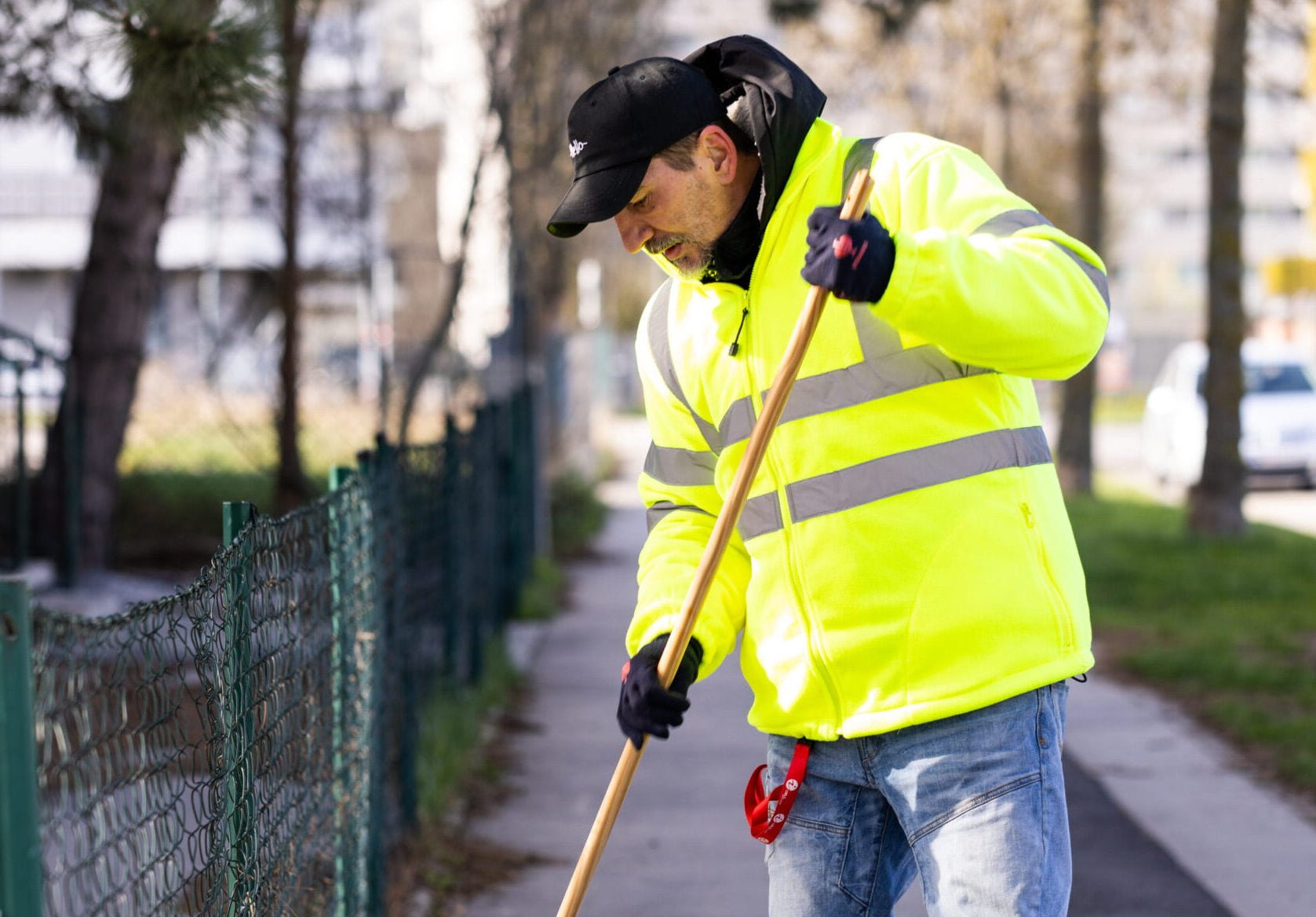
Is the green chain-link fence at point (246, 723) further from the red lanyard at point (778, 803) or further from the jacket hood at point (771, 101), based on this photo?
the jacket hood at point (771, 101)

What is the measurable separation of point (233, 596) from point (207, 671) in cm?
13

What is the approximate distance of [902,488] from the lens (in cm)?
258

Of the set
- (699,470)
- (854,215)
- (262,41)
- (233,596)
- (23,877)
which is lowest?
(23,877)

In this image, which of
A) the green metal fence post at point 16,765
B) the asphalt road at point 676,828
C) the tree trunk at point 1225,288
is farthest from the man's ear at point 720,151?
the tree trunk at point 1225,288

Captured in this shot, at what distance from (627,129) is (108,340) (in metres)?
6.87

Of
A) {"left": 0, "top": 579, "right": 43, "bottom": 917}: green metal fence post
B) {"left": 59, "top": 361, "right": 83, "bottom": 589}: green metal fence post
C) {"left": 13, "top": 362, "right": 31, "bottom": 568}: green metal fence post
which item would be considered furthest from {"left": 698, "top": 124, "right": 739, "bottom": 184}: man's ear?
{"left": 59, "top": 361, "right": 83, "bottom": 589}: green metal fence post

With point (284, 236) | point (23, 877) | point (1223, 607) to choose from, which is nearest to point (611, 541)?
point (284, 236)

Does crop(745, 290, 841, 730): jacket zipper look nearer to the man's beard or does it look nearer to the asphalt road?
the man's beard

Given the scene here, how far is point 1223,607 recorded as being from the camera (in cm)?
973

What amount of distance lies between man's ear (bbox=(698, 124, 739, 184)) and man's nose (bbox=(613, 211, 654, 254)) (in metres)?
0.14

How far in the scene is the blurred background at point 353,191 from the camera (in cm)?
545

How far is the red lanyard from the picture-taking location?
2.75m

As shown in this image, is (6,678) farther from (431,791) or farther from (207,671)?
(431,791)

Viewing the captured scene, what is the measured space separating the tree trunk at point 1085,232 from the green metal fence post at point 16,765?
50.3 feet
